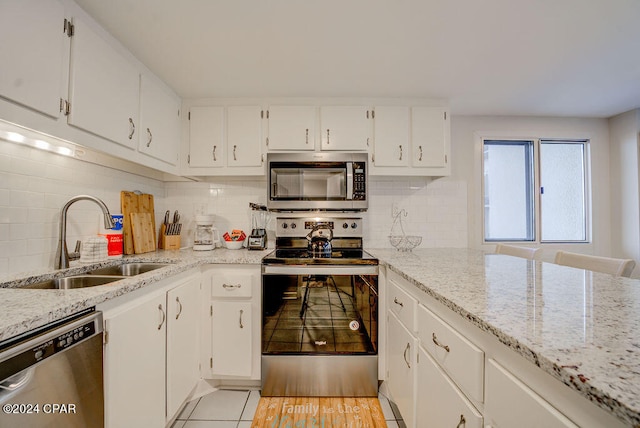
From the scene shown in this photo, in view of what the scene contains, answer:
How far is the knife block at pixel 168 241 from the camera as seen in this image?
223 centimetres

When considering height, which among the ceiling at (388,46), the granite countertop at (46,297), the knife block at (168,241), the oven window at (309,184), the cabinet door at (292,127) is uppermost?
the ceiling at (388,46)

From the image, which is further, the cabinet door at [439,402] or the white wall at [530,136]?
the white wall at [530,136]

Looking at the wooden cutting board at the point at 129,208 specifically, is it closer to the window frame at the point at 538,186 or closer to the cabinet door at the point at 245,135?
the cabinet door at the point at 245,135

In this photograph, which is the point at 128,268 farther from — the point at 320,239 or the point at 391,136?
the point at 391,136

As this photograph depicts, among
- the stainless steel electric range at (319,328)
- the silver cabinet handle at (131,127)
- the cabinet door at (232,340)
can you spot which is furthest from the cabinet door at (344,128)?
the cabinet door at (232,340)

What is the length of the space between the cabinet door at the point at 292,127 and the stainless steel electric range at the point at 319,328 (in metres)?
0.99

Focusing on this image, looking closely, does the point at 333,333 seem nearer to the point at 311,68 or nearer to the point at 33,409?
the point at 33,409

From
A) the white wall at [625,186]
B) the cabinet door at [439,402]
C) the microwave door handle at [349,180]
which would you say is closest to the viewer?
the cabinet door at [439,402]

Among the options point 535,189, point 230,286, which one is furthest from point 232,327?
point 535,189

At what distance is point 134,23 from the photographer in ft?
4.52

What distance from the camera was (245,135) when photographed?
2.17 m

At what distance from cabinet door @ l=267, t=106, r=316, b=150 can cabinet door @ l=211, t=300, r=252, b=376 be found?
130cm

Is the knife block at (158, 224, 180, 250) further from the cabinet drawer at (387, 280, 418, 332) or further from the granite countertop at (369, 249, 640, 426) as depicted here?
the granite countertop at (369, 249, 640, 426)

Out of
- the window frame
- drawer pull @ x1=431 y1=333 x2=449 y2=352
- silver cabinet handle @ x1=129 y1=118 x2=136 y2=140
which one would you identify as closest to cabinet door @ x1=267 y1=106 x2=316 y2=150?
silver cabinet handle @ x1=129 y1=118 x2=136 y2=140
